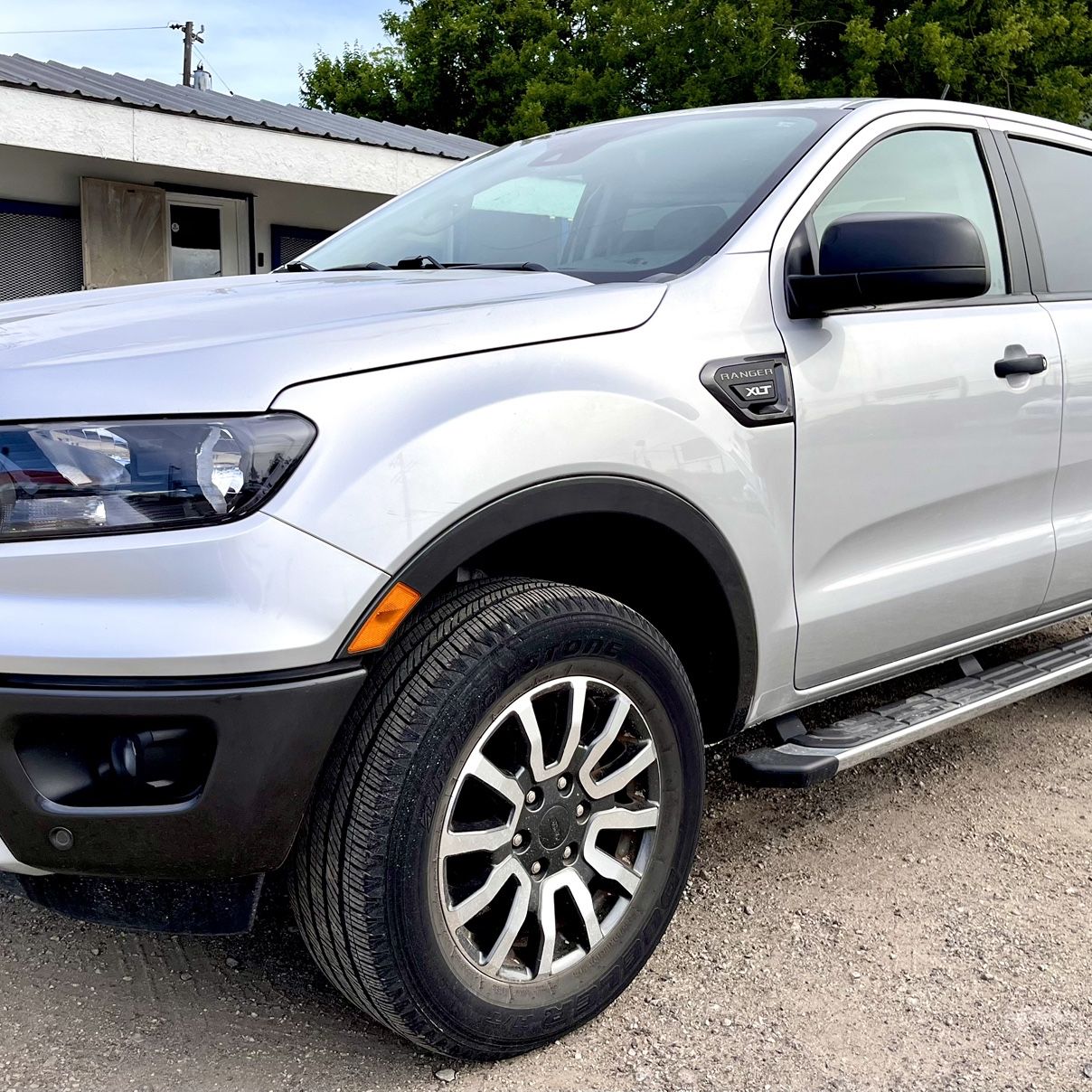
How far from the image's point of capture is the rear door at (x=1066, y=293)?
3.04m

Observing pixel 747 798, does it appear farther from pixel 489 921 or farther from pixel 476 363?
pixel 476 363

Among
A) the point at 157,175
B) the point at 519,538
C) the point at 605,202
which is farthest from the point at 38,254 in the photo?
the point at 519,538

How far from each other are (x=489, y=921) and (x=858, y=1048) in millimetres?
698

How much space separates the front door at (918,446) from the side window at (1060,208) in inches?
6.5

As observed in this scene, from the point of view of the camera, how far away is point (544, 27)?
28.2m

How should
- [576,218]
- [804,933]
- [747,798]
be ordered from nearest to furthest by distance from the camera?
[804,933]
[576,218]
[747,798]

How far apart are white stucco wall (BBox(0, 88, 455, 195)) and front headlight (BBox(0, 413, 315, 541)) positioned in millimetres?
8306

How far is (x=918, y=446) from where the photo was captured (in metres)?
2.56

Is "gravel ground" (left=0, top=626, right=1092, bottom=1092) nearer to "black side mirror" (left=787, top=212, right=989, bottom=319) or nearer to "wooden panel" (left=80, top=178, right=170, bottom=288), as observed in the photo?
"black side mirror" (left=787, top=212, right=989, bottom=319)

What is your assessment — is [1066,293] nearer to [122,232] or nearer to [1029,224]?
[1029,224]

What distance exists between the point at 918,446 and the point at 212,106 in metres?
10.4

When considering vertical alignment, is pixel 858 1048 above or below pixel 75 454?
below

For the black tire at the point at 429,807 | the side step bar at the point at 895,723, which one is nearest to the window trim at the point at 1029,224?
the side step bar at the point at 895,723

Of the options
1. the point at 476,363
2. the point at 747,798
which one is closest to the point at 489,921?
the point at 476,363
